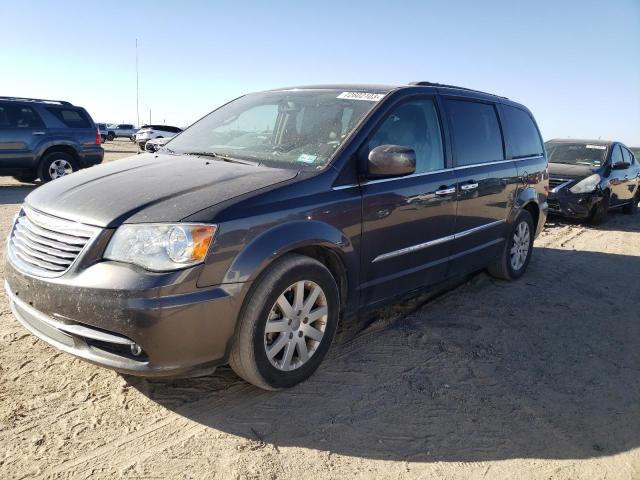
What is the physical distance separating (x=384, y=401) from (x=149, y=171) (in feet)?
6.65

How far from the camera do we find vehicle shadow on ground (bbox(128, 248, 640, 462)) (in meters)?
2.65

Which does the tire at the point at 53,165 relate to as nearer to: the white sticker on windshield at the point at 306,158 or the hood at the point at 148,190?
the hood at the point at 148,190

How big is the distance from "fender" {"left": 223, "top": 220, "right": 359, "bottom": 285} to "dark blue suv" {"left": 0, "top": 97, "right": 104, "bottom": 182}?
987 centimetres

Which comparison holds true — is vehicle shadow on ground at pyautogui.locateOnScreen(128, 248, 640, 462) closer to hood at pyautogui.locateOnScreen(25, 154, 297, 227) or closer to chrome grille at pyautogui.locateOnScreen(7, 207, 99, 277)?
chrome grille at pyautogui.locateOnScreen(7, 207, 99, 277)

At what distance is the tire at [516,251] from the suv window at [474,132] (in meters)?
0.88

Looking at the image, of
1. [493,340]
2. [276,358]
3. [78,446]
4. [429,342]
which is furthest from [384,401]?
[78,446]

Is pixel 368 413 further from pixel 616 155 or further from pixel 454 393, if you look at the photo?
pixel 616 155

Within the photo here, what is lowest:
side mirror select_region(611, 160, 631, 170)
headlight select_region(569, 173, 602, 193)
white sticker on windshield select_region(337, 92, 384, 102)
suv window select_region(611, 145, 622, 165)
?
headlight select_region(569, 173, 602, 193)

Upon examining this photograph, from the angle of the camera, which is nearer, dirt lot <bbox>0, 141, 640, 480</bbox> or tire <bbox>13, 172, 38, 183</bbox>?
dirt lot <bbox>0, 141, 640, 480</bbox>

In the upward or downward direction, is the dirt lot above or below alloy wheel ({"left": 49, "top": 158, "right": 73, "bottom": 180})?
below

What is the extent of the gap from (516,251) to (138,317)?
14.2 ft

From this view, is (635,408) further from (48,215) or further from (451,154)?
(48,215)

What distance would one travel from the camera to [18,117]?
10539mm

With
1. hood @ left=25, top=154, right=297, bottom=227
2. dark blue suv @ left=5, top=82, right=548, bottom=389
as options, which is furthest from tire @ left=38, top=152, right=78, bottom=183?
hood @ left=25, top=154, right=297, bottom=227
